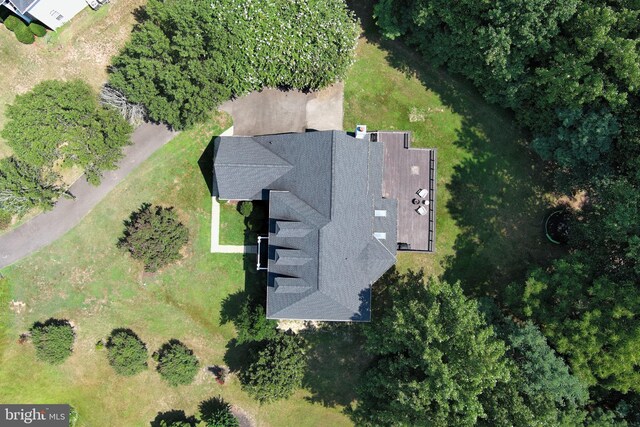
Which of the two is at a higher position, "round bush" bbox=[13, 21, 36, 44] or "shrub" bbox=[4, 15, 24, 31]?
"shrub" bbox=[4, 15, 24, 31]

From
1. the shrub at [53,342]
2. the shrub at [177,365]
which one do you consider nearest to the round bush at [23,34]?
the shrub at [53,342]

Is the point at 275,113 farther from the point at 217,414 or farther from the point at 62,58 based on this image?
the point at 217,414

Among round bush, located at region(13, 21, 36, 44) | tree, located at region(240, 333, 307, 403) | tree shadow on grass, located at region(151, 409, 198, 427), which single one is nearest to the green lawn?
tree, located at region(240, 333, 307, 403)

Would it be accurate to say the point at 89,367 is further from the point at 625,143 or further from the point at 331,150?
the point at 625,143

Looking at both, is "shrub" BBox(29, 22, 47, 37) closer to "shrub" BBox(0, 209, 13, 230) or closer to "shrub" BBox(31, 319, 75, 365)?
"shrub" BBox(0, 209, 13, 230)

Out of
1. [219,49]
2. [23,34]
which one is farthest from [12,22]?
[219,49]

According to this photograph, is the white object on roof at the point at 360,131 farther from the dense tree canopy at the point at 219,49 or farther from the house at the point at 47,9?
the house at the point at 47,9
